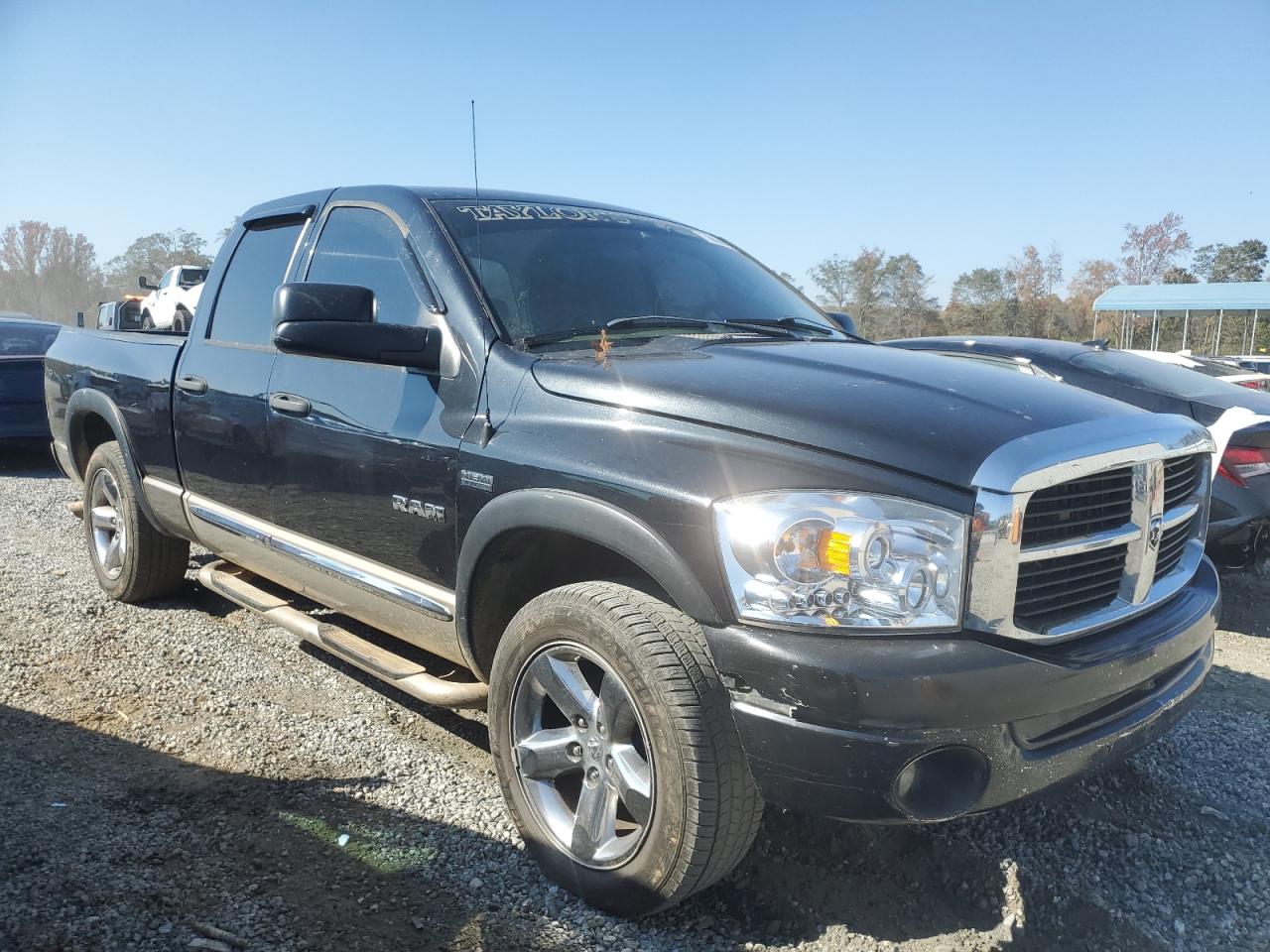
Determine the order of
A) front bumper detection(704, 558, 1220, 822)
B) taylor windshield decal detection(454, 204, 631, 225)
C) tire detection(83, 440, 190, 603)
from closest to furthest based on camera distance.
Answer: front bumper detection(704, 558, 1220, 822), taylor windshield decal detection(454, 204, 631, 225), tire detection(83, 440, 190, 603)

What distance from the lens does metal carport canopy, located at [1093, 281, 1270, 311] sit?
25875 millimetres

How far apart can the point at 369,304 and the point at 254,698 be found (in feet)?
6.14

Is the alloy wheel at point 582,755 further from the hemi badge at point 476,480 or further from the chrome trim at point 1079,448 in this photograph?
the chrome trim at point 1079,448

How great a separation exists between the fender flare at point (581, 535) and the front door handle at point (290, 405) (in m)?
1.02

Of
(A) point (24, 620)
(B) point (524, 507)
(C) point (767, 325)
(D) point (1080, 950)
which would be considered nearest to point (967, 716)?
(D) point (1080, 950)

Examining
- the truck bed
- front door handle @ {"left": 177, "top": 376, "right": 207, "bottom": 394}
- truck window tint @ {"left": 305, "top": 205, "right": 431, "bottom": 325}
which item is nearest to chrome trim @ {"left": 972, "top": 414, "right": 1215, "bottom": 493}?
truck window tint @ {"left": 305, "top": 205, "right": 431, "bottom": 325}

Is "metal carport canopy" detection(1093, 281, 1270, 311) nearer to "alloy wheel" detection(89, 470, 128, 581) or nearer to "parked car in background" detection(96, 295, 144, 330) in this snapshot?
"parked car in background" detection(96, 295, 144, 330)

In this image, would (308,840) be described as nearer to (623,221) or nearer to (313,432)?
(313,432)

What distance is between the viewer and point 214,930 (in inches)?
89.2

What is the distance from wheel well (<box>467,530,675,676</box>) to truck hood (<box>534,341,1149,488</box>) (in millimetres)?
426

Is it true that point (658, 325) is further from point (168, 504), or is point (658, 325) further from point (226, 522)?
point (168, 504)

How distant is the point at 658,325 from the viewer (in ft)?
10.2

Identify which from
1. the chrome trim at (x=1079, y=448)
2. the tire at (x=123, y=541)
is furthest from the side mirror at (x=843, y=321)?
the tire at (x=123, y=541)

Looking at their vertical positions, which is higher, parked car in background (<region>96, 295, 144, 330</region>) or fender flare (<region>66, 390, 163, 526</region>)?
parked car in background (<region>96, 295, 144, 330</region>)
